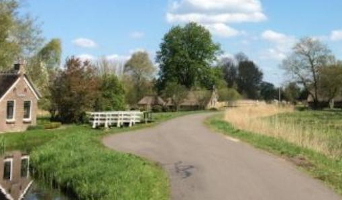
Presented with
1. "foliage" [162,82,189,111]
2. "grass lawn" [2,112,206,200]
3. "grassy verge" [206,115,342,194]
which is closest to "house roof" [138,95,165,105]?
"foliage" [162,82,189,111]

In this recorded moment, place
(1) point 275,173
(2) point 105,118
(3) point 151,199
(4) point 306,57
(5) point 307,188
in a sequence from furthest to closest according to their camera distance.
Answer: (4) point 306,57, (2) point 105,118, (1) point 275,173, (5) point 307,188, (3) point 151,199

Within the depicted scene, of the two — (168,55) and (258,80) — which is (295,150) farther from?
(258,80)

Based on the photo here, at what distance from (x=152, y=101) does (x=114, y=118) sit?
203ft

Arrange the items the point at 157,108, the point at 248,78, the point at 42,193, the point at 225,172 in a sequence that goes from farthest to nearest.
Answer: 1. the point at 248,78
2. the point at 157,108
3. the point at 42,193
4. the point at 225,172

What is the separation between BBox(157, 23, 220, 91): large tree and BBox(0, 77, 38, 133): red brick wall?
216ft

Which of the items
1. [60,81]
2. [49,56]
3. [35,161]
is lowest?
[35,161]

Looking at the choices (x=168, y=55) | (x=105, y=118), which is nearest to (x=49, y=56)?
(x=168, y=55)

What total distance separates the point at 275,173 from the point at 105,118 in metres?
26.1

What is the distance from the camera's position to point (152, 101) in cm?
10494

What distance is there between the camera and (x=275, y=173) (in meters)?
17.3

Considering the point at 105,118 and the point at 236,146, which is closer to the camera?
the point at 236,146

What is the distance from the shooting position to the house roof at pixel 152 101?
341 feet

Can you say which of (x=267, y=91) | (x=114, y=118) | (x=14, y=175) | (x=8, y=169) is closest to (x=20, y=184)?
(x=14, y=175)

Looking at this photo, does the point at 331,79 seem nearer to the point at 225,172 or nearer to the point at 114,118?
the point at 114,118
